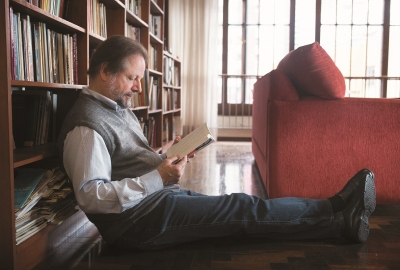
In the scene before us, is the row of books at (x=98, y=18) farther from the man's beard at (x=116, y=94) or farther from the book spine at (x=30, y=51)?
the man's beard at (x=116, y=94)

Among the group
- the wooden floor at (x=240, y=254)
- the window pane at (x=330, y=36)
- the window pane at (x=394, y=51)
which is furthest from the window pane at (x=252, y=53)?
the wooden floor at (x=240, y=254)

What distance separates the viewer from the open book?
55.1 inches

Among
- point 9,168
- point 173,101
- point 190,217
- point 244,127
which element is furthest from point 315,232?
point 244,127

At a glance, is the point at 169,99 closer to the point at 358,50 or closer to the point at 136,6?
the point at 136,6

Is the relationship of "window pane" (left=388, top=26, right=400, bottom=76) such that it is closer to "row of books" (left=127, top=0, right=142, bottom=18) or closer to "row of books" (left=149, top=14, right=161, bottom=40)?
"row of books" (left=149, top=14, right=161, bottom=40)

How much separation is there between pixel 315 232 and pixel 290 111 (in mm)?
674

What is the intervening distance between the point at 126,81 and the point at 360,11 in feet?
16.6

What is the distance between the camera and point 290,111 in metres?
2.04

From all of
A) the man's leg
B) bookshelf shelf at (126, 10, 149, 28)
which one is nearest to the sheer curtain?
bookshelf shelf at (126, 10, 149, 28)

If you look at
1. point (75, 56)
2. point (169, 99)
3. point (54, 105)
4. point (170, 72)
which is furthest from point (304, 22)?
point (54, 105)

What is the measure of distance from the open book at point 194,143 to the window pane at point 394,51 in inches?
195

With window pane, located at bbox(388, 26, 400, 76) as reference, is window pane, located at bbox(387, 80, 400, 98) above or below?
below

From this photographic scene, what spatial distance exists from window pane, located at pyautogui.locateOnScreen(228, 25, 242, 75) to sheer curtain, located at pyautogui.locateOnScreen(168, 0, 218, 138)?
0.29m

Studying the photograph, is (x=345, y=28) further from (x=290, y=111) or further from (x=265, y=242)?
(x=265, y=242)
